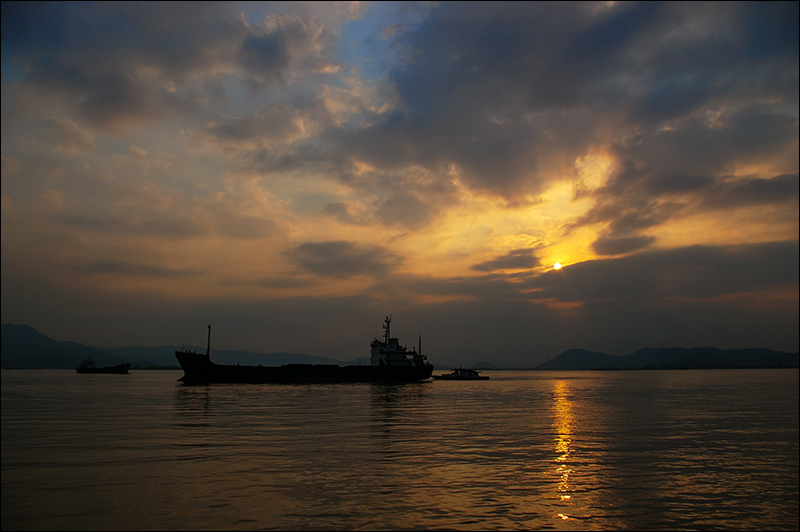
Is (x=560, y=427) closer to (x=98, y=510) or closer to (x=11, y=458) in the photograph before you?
(x=98, y=510)

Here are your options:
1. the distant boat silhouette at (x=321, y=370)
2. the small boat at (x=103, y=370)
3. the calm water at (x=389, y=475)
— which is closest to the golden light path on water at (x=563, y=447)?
the calm water at (x=389, y=475)

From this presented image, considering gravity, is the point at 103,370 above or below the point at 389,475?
below

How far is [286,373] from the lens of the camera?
8125 centimetres

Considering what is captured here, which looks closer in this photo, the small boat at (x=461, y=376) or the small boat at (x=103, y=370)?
the small boat at (x=461, y=376)

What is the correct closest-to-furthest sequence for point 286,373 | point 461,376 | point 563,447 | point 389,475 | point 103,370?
1. point 389,475
2. point 563,447
3. point 286,373
4. point 461,376
5. point 103,370

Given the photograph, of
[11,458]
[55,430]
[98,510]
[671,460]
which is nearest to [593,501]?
[671,460]

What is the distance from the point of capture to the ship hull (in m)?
78.0

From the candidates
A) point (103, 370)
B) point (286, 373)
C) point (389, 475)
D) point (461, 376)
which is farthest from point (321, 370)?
point (103, 370)

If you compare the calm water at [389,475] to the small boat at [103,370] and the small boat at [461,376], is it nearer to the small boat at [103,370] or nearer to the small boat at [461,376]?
the small boat at [461,376]

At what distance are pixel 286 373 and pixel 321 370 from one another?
576 cm

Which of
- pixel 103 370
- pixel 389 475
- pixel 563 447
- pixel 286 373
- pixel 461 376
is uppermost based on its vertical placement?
pixel 389 475

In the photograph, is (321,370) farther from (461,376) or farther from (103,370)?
(103,370)

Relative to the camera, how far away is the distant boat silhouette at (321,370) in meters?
78.4

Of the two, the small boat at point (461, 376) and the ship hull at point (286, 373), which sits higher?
the ship hull at point (286, 373)
